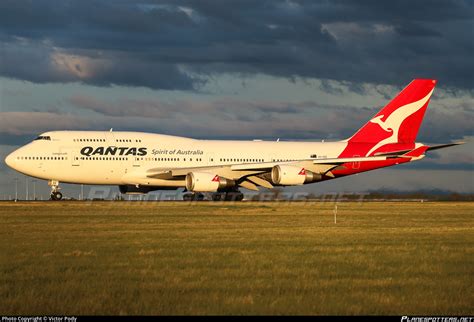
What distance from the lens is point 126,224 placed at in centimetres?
3098

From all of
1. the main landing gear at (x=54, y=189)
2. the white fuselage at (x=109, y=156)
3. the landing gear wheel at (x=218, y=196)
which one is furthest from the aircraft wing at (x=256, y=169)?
the main landing gear at (x=54, y=189)

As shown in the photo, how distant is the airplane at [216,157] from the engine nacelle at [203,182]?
2.6 inches

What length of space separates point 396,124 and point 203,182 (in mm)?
18473

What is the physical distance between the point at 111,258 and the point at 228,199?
133 feet

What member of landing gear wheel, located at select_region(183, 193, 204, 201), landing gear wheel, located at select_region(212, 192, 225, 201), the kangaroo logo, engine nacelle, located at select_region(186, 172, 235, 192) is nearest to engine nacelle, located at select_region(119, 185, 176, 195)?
landing gear wheel, located at select_region(183, 193, 204, 201)

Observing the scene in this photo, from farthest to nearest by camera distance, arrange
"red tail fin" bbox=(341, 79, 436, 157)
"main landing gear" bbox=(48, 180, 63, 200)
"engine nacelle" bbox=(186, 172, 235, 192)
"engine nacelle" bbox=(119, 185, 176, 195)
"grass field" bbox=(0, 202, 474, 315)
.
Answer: "red tail fin" bbox=(341, 79, 436, 157), "engine nacelle" bbox=(119, 185, 176, 195), "main landing gear" bbox=(48, 180, 63, 200), "engine nacelle" bbox=(186, 172, 235, 192), "grass field" bbox=(0, 202, 474, 315)

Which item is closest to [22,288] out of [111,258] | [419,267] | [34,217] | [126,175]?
[111,258]

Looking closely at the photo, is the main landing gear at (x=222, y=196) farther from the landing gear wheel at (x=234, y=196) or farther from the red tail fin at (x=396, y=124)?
the red tail fin at (x=396, y=124)

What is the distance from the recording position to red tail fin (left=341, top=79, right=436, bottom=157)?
2506 inches

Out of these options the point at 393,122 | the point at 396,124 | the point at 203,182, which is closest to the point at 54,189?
the point at 203,182

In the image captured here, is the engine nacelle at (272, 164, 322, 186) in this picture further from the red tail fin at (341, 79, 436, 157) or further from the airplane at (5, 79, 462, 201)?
the red tail fin at (341, 79, 436, 157)

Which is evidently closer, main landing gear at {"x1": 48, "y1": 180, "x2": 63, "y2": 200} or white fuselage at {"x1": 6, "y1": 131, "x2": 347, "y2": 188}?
white fuselage at {"x1": 6, "y1": 131, "x2": 347, "y2": 188}

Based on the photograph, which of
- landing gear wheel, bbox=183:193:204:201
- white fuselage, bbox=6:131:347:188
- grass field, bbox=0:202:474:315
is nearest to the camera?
grass field, bbox=0:202:474:315

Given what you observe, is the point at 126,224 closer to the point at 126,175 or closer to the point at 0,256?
the point at 0,256
